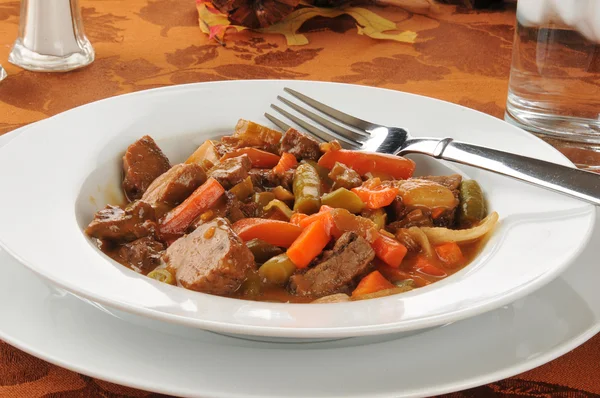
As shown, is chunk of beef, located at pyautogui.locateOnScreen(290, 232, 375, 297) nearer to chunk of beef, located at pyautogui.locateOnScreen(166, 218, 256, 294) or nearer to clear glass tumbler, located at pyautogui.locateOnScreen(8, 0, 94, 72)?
chunk of beef, located at pyautogui.locateOnScreen(166, 218, 256, 294)

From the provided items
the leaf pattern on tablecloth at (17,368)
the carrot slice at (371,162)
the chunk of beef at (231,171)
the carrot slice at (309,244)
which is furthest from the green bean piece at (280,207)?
the leaf pattern on tablecloth at (17,368)

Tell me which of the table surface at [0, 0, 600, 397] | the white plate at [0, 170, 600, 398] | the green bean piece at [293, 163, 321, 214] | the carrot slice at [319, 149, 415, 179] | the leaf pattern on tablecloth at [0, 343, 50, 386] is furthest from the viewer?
the table surface at [0, 0, 600, 397]

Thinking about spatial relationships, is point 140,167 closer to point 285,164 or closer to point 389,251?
point 285,164

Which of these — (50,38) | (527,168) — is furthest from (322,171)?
(50,38)

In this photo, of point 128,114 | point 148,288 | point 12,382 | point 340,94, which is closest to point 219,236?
point 148,288

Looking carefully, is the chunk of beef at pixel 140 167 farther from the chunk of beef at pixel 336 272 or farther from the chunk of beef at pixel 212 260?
the chunk of beef at pixel 336 272

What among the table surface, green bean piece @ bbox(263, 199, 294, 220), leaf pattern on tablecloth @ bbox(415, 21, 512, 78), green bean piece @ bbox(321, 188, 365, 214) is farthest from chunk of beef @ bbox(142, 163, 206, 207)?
leaf pattern on tablecloth @ bbox(415, 21, 512, 78)

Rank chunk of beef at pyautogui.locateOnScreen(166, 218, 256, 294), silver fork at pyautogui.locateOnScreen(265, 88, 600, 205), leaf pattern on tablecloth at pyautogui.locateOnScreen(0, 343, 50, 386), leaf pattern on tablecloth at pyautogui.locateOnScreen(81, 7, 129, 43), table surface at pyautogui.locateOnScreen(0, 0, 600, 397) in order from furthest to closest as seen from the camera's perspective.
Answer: leaf pattern on tablecloth at pyautogui.locateOnScreen(81, 7, 129, 43), table surface at pyautogui.locateOnScreen(0, 0, 600, 397), silver fork at pyautogui.locateOnScreen(265, 88, 600, 205), chunk of beef at pyautogui.locateOnScreen(166, 218, 256, 294), leaf pattern on tablecloth at pyautogui.locateOnScreen(0, 343, 50, 386)

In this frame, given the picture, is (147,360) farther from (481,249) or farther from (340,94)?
(340,94)
